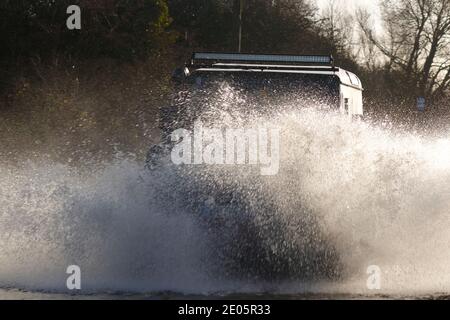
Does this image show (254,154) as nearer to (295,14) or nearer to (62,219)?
(62,219)

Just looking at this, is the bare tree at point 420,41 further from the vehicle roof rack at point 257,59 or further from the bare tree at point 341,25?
the vehicle roof rack at point 257,59

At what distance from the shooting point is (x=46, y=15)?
29.6 m

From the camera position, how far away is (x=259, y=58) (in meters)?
15.0

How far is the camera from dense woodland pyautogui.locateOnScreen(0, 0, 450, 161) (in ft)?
67.6

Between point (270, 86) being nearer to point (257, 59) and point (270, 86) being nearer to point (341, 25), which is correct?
point (257, 59)

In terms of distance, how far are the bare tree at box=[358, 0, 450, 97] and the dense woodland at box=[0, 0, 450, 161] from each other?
0.17ft

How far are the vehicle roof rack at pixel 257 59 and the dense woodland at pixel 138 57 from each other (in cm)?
118

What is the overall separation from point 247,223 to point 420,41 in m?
40.2

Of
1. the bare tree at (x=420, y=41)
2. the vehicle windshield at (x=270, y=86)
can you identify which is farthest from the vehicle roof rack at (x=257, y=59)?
the bare tree at (x=420, y=41)

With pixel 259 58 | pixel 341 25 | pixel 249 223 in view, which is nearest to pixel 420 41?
pixel 341 25


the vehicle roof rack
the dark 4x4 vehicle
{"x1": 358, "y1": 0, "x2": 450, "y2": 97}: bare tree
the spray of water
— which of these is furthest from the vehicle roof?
{"x1": 358, "y1": 0, "x2": 450, "y2": 97}: bare tree

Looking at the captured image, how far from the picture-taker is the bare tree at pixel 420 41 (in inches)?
1861

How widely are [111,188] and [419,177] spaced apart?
3.46 m
